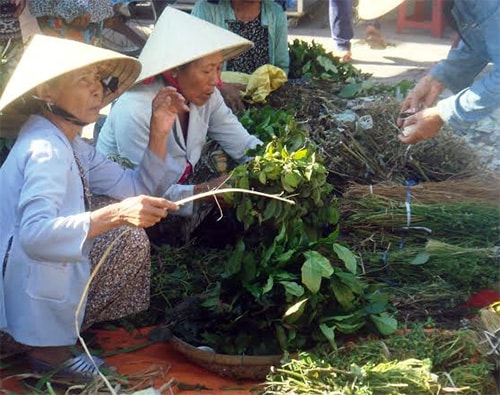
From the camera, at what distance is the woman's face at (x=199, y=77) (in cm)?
365

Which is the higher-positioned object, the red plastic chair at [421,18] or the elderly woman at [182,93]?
the elderly woman at [182,93]

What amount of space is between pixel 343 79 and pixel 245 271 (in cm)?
226

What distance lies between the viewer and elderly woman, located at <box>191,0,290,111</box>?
5.04 m

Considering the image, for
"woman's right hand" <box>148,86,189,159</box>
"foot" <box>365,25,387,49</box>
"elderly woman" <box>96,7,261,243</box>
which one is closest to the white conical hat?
"elderly woman" <box>96,7,261,243</box>

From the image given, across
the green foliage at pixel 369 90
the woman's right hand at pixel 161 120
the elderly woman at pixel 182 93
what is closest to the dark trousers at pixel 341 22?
the green foliage at pixel 369 90

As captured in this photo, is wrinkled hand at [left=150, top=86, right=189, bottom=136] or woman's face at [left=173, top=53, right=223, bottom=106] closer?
wrinkled hand at [left=150, top=86, right=189, bottom=136]

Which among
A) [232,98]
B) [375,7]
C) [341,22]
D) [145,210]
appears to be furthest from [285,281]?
[341,22]

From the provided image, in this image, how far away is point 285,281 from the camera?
2982 millimetres

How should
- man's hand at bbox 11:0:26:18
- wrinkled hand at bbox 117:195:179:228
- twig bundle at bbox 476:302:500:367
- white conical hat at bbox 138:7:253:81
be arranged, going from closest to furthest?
1. wrinkled hand at bbox 117:195:179:228
2. twig bundle at bbox 476:302:500:367
3. white conical hat at bbox 138:7:253:81
4. man's hand at bbox 11:0:26:18

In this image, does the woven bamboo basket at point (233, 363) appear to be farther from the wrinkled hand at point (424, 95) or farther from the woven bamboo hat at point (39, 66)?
the wrinkled hand at point (424, 95)

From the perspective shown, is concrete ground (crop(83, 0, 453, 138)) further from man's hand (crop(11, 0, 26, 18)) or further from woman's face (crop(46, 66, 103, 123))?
woman's face (crop(46, 66, 103, 123))

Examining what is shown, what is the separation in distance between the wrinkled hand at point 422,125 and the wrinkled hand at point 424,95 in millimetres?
Result: 260

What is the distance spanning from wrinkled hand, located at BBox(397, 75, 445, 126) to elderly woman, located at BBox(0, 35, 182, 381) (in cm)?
133

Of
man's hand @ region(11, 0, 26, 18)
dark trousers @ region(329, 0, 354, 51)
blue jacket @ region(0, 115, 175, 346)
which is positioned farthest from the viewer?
dark trousers @ region(329, 0, 354, 51)
